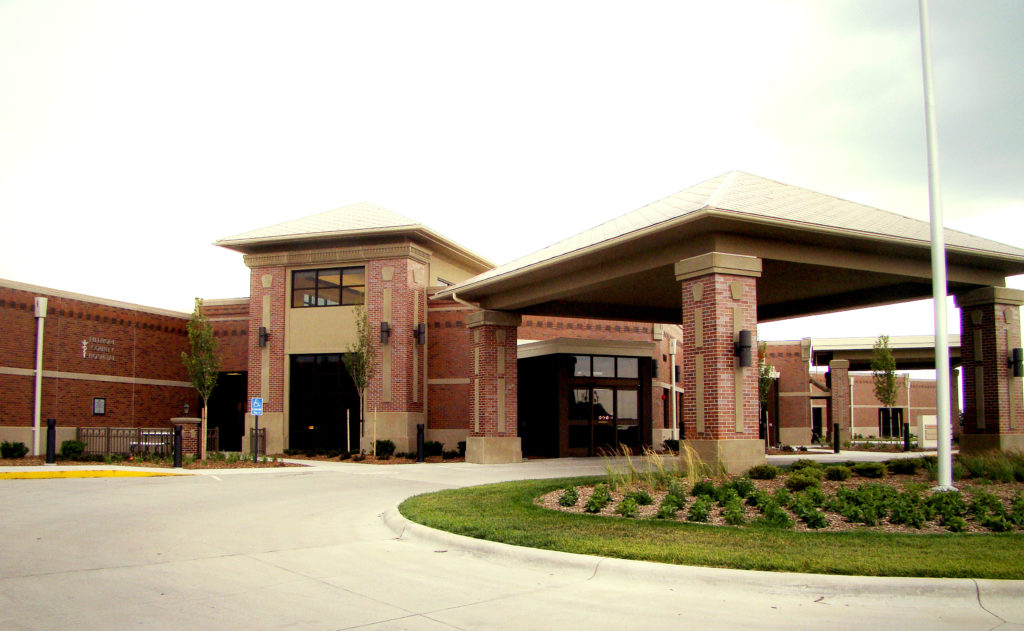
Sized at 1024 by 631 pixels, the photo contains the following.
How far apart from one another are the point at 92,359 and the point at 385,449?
35.7 ft

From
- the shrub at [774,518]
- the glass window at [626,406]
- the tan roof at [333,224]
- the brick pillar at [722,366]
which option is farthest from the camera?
the glass window at [626,406]

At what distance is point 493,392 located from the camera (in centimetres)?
2534

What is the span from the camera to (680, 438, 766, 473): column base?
15.8 metres

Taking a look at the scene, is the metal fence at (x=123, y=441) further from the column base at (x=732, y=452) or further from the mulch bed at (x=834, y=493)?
the column base at (x=732, y=452)

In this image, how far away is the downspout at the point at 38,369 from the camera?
25.3 meters

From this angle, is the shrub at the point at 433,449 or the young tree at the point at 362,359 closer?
the young tree at the point at 362,359

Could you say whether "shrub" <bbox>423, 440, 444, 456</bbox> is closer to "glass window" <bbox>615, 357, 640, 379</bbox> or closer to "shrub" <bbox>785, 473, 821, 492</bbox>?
"glass window" <bbox>615, 357, 640, 379</bbox>

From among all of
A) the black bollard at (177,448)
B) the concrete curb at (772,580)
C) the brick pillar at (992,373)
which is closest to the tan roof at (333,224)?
the black bollard at (177,448)

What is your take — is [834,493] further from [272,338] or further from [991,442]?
[272,338]

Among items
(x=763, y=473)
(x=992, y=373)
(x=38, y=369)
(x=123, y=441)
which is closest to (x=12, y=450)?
(x=38, y=369)

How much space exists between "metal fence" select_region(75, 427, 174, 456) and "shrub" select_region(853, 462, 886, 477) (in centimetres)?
2038

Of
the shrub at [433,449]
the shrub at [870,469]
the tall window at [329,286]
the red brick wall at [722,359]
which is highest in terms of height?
the tall window at [329,286]

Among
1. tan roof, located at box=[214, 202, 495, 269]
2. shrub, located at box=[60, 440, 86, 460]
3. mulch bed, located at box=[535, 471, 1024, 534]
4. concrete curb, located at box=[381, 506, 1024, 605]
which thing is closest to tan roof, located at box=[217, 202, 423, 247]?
tan roof, located at box=[214, 202, 495, 269]

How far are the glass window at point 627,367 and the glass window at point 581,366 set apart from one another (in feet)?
4.58
